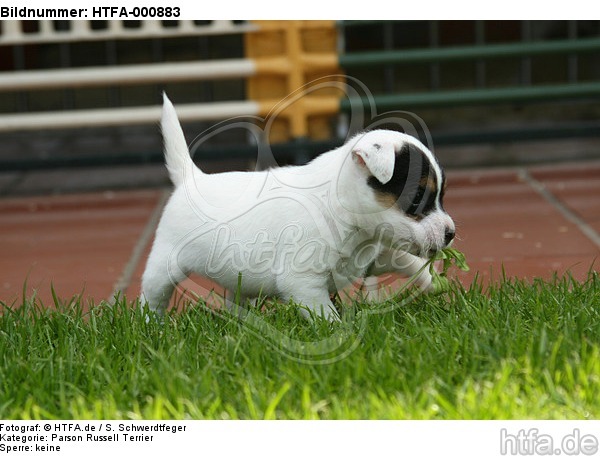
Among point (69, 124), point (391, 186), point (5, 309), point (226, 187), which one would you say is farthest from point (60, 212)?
point (391, 186)

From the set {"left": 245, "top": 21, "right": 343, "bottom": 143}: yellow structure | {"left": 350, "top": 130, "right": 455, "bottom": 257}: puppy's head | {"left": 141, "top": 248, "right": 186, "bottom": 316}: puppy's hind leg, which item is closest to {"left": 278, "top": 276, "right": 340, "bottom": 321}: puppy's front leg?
{"left": 350, "top": 130, "right": 455, "bottom": 257}: puppy's head

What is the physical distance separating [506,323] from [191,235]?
3.35ft

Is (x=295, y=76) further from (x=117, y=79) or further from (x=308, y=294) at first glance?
(x=308, y=294)

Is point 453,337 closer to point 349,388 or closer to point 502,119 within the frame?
point 349,388

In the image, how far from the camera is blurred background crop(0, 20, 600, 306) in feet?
16.5

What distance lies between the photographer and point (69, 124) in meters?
5.99

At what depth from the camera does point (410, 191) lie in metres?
2.89

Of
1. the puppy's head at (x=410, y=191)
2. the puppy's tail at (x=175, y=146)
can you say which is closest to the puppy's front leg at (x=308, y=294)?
the puppy's head at (x=410, y=191)

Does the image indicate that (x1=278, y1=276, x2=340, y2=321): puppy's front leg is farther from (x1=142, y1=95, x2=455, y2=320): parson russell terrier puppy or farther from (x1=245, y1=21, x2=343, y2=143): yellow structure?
(x1=245, y1=21, x2=343, y2=143): yellow structure

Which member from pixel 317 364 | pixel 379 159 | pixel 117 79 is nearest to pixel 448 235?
pixel 379 159

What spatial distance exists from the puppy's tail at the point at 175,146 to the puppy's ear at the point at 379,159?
2.36ft

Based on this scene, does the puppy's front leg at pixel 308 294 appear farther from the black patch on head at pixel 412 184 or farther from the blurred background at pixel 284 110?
the blurred background at pixel 284 110

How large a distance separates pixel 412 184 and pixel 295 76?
10.5 feet

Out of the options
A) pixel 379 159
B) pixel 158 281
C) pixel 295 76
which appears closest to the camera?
pixel 379 159
